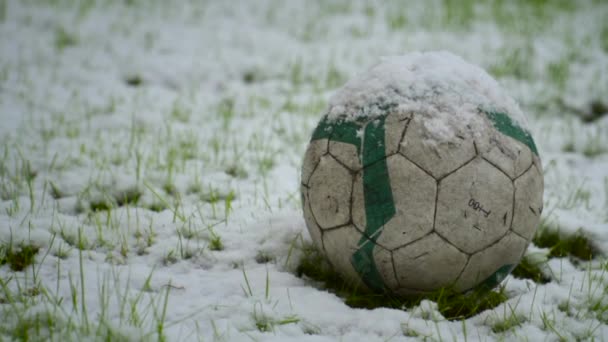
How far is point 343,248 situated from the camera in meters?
1.87

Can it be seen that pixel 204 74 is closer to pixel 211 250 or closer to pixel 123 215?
pixel 123 215

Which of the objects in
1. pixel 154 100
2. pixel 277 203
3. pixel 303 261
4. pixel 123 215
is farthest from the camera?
pixel 154 100

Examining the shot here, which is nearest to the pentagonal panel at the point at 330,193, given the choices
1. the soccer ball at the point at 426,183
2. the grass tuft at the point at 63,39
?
the soccer ball at the point at 426,183

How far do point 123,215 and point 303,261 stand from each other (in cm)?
96

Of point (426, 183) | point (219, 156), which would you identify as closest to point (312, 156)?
point (426, 183)

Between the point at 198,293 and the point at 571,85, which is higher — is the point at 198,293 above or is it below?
below

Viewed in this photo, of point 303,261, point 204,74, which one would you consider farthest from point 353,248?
point 204,74

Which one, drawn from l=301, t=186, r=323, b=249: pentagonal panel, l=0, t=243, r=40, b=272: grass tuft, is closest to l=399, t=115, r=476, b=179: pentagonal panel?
l=301, t=186, r=323, b=249: pentagonal panel

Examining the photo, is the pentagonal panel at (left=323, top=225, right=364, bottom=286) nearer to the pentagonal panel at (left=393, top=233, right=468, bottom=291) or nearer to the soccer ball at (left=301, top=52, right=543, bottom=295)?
the soccer ball at (left=301, top=52, right=543, bottom=295)

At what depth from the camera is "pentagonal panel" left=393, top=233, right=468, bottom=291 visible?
1.75m

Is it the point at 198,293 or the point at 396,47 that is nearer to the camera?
the point at 198,293

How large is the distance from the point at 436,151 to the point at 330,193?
405mm

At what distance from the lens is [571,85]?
17.2 ft

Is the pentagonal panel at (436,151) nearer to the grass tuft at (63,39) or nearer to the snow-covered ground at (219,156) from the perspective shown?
the snow-covered ground at (219,156)
